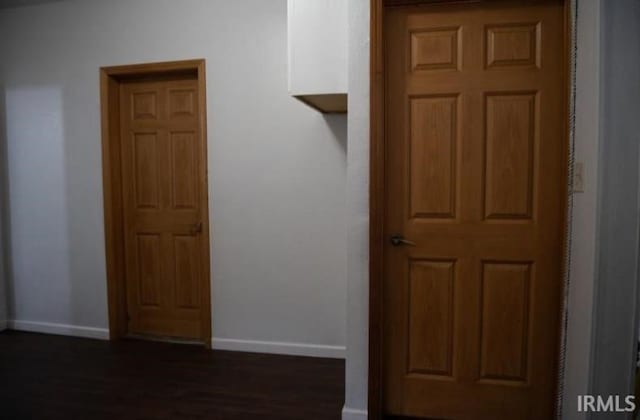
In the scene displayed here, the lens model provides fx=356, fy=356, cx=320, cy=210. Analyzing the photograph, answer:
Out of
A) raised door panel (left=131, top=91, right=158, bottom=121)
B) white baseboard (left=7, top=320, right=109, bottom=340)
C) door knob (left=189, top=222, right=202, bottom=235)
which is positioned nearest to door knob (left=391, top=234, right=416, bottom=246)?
door knob (left=189, top=222, right=202, bottom=235)

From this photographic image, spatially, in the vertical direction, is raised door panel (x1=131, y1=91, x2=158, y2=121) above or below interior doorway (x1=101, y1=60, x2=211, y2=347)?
above

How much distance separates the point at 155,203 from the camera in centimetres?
292

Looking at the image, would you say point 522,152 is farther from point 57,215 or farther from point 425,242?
point 57,215

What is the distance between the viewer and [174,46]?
2697mm

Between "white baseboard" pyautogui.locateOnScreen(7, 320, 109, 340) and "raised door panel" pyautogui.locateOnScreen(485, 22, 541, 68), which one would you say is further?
"white baseboard" pyautogui.locateOnScreen(7, 320, 109, 340)

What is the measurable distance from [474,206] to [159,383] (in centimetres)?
219

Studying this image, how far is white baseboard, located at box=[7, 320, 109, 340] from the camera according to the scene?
2.99 metres

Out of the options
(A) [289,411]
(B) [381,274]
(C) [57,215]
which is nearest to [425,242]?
(B) [381,274]

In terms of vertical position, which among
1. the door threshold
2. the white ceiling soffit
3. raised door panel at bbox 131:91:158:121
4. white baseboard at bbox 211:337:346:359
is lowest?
the door threshold

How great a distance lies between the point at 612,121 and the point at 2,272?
4.51 meters

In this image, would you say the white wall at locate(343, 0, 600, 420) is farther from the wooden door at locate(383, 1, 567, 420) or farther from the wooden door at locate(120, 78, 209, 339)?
the wooden door at locate(120, 78, 209, 339)

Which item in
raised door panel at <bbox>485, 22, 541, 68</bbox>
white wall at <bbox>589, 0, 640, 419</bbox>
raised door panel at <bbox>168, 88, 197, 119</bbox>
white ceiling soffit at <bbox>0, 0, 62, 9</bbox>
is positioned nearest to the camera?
white wall at <bbox>589, 0, 640, 419</bbox>

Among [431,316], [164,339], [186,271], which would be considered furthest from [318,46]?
[164,339]

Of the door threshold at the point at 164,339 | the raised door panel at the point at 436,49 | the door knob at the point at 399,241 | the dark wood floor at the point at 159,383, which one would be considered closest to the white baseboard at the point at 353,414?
the dark wood floor at the point at 159,383
